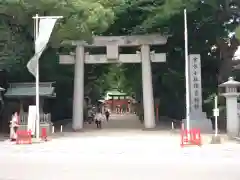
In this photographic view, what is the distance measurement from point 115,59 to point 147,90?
11.3ft

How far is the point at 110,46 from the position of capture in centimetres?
3434

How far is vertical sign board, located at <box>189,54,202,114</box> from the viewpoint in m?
31.2

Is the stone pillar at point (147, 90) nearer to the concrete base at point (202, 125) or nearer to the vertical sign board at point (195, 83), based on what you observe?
the vertical sign board at point (195, 83)

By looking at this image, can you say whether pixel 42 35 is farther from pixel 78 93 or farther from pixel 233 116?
pixel 233 116

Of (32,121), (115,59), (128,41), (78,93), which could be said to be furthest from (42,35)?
(128,41)

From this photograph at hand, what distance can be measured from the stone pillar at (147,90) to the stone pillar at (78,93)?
15.3 feet

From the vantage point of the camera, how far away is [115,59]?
34.4 metres

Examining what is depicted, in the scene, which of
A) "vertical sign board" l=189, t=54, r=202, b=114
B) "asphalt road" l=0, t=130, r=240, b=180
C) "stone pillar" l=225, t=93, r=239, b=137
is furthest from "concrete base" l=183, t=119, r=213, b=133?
"asphalt road" l=0, t=130, r=240, b=180

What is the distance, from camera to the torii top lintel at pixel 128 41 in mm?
34188

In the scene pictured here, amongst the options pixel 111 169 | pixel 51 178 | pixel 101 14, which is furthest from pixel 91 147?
pixel 101 14

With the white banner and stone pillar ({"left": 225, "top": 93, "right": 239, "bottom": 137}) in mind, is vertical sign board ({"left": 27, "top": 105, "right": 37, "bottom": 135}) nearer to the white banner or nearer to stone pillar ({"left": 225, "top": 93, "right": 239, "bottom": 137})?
the white banner

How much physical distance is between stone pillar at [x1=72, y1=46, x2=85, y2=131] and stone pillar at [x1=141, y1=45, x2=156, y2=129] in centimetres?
467

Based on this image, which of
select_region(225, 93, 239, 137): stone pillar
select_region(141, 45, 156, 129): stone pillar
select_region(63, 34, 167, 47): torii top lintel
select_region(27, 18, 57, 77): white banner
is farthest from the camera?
select_region(63, 34, 167, 47): torii top lintel

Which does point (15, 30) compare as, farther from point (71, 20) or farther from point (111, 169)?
point (111, 169)
